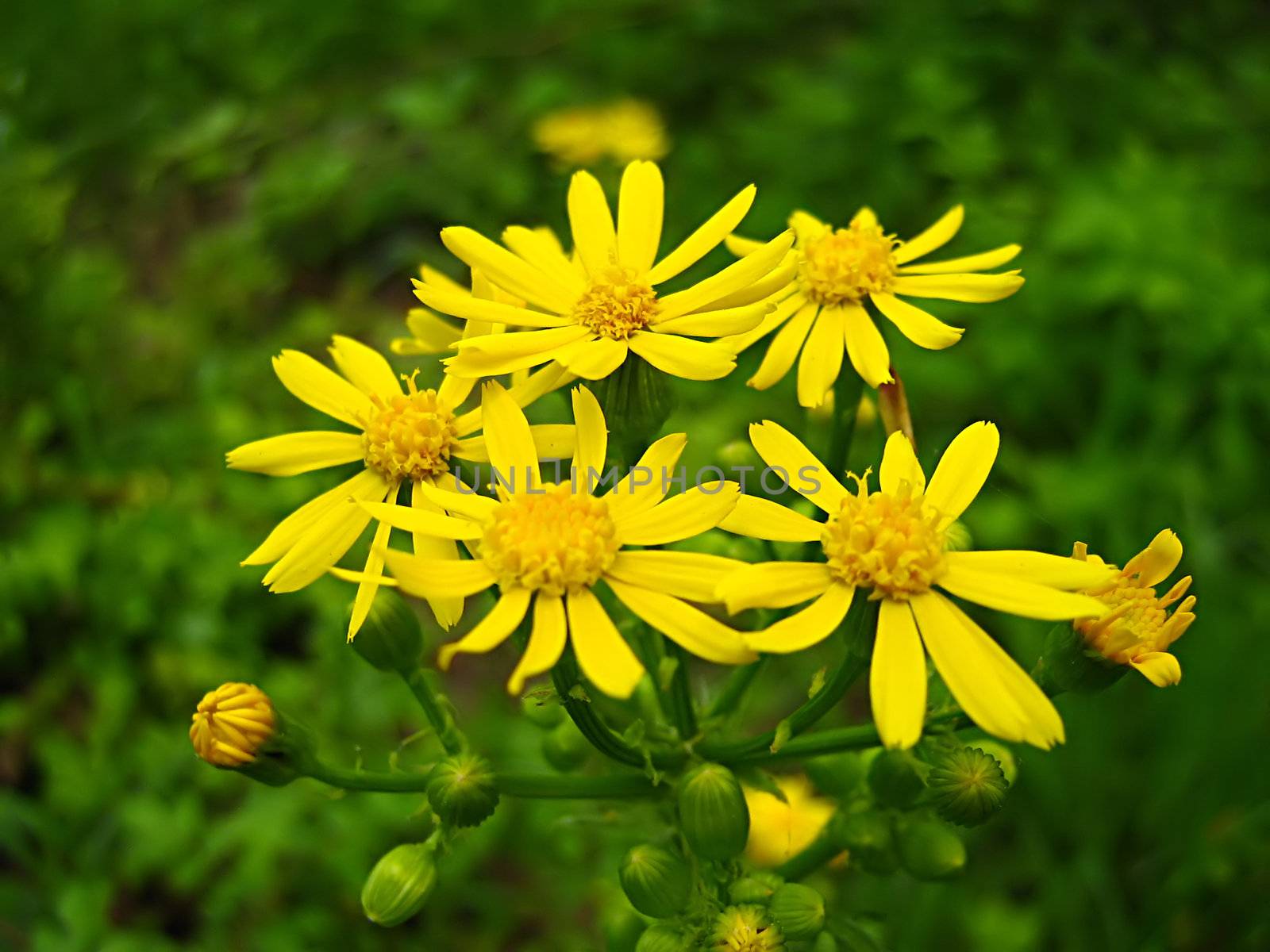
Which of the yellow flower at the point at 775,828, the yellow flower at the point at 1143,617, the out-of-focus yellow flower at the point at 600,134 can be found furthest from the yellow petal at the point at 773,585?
the out-of-focus yellow flower at the point at 600,134

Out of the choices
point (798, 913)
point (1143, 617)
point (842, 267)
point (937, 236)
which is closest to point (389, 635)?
point (798, 913)

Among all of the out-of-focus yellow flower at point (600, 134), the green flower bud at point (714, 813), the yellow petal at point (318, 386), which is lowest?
the green flower bud at point (714, 813)

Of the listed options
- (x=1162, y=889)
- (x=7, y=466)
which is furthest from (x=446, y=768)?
(x=7, y=466)

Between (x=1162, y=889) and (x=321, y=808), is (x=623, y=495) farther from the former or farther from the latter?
(x=1162, y=889)

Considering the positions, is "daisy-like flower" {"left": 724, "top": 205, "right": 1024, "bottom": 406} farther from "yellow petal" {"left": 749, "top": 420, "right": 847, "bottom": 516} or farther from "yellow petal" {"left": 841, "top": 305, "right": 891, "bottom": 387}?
"yellow petal" {"left": 749, "top": 420, "right": 847, "bottom": 516}

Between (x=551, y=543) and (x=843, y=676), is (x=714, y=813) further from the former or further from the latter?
(x=551, y=543)

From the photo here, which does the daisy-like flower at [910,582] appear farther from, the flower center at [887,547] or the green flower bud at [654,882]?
the green flower bud at [654,882]

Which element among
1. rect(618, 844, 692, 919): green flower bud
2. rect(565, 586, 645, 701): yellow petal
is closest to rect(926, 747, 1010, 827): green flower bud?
rect(618, 844, 692, 919): green flower bud
